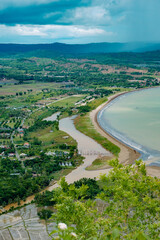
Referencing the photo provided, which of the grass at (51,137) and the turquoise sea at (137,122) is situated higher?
the turquoise sea at (137,122)

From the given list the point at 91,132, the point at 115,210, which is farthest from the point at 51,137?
the point at 115,210

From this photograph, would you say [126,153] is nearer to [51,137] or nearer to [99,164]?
[99,164]

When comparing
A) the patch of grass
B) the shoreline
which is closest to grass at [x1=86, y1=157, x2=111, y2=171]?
the shoreline

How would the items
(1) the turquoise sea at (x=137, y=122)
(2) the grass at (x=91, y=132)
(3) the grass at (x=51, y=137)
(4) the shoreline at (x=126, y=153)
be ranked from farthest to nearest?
(3) the grass at (x=51, y=137)
(1) the turquoise sea at (x=137, y=122)
(2) the grass at (x=91, y=132)
(4) the shoreline at (x=126, y=153)

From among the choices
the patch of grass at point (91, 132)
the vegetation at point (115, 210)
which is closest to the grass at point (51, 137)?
the patch of grass at point (91, 132)

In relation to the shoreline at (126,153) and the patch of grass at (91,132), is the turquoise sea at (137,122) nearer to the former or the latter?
the shoreline at (126,153)

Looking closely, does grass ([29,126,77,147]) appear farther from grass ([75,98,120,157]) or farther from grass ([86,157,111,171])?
grass ([86,157,111,171])
